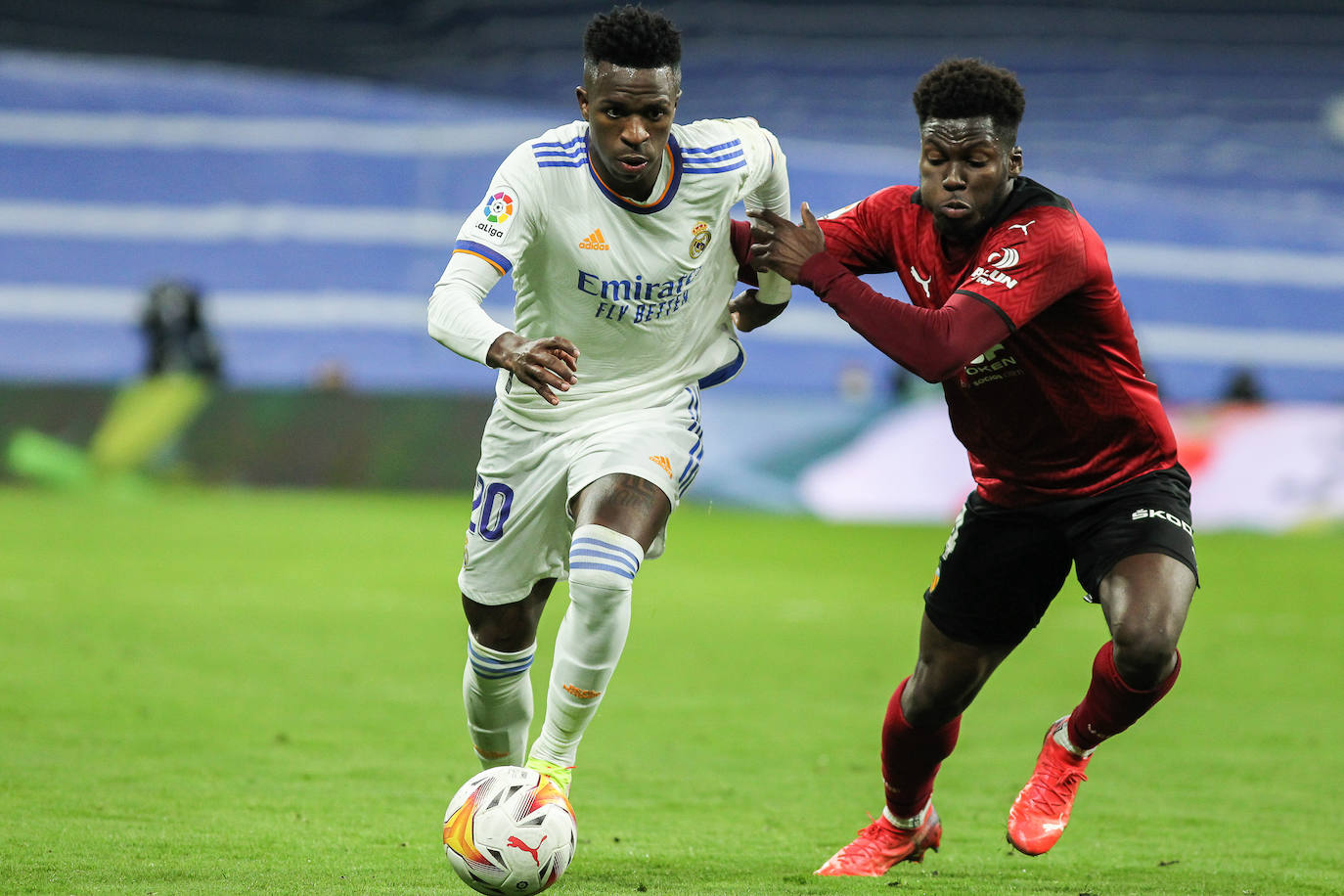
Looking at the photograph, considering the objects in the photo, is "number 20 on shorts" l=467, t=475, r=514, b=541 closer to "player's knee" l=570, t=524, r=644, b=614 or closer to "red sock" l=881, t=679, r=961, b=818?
"player's knee" l=570, t=524, r=644, b=614

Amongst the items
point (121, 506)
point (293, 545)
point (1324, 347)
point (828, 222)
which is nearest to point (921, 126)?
point (828, 222)

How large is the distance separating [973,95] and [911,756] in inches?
89.3

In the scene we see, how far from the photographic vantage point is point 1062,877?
521cm

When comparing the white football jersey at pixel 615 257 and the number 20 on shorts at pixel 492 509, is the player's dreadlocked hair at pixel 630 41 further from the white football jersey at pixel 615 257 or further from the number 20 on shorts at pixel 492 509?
the number 20 on shorts at pixel 492 509

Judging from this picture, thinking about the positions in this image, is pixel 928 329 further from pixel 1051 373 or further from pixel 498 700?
pixel 498 700

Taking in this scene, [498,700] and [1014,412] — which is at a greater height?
[1014,412]

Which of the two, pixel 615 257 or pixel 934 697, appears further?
pixel 934 697

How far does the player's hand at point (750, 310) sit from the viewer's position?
18.4ft

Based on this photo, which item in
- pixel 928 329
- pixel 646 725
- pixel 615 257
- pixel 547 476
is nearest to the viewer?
pixel 928 329

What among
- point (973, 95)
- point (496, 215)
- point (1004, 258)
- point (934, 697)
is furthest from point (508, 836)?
point (973, 95)

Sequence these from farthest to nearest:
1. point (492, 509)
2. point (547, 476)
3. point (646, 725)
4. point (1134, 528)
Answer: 1. point (646, 725)
2. point (492, 509)
3. point (547, 476)
4. point (1134, 528)

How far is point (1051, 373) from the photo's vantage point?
5086mm

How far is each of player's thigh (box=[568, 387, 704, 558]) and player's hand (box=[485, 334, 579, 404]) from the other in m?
0.54

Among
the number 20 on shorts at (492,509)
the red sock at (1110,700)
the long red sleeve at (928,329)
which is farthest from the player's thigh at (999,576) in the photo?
the number 20 on shorts at (492,509)
